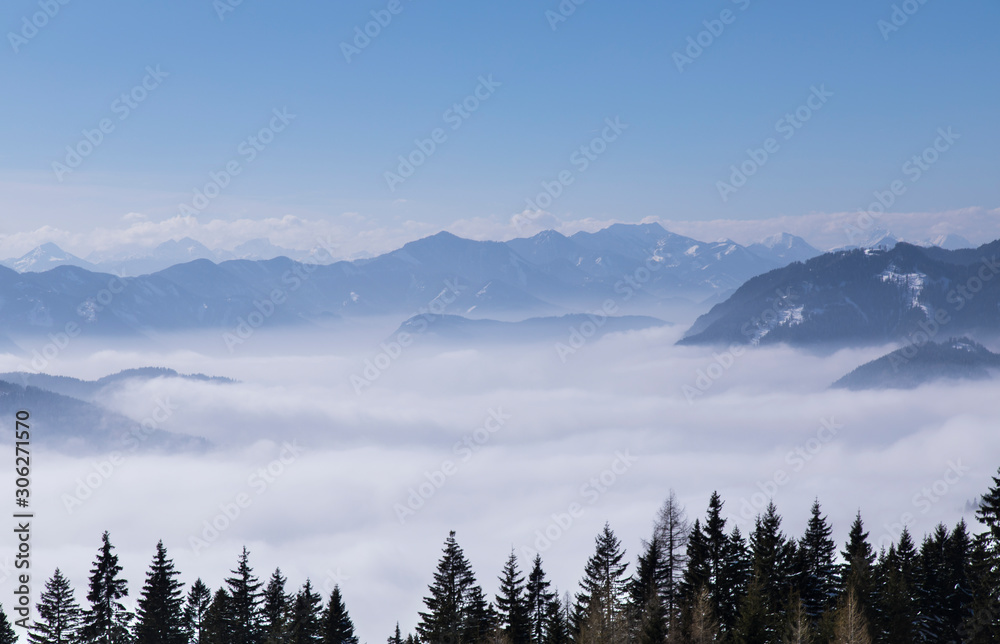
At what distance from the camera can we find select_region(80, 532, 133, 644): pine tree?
42.1m

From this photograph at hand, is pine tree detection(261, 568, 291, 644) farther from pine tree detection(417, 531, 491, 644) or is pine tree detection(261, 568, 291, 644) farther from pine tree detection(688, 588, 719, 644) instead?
pine tree detection(688, 588, 719, 644)

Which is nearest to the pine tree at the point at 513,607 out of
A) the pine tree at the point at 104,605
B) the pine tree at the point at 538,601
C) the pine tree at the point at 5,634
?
the pine tree at the point at 538,601

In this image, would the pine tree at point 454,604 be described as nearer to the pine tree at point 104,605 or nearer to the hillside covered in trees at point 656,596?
the hillside covered in trees at point 656,596

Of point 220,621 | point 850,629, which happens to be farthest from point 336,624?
point 850,629

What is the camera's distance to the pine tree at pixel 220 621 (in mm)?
45250

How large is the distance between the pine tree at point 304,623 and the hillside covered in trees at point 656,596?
7 centimetres

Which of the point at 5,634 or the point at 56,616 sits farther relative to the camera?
the point at 5,634

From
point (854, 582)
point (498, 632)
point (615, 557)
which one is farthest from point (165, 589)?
point (854, 582)

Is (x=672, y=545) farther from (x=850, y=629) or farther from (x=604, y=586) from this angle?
(x=850, y=629)

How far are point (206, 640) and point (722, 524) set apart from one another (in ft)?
117

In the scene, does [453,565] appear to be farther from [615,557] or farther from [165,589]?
[165,589]

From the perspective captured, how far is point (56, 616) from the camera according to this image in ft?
143

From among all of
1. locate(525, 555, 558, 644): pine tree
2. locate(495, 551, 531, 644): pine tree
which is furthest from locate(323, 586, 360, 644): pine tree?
locate(525, 555, 558, 644): pine tree

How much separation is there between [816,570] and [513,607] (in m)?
19.5
